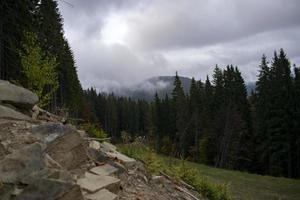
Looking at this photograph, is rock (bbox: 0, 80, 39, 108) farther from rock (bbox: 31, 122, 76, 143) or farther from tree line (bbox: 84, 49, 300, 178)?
tree line (bbox: 84, 49, 300, 178)

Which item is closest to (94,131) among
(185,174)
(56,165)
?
(185,174)

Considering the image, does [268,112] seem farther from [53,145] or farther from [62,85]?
[53,145]

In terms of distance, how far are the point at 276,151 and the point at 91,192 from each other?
4358 cm

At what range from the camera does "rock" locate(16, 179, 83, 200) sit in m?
6.87

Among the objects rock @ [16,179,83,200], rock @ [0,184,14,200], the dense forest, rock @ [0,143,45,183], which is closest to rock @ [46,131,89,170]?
rock @ [0,143,45,183]

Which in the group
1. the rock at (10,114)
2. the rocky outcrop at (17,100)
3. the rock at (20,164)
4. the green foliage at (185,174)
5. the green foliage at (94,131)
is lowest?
the green foliage at (185,174)

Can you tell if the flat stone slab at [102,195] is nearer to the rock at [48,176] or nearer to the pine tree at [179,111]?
the rock at [48,176]

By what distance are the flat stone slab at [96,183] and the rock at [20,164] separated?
105 centimetres

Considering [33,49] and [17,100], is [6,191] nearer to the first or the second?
[17,100]

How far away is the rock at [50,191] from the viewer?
6.87m

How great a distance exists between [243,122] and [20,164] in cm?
5088

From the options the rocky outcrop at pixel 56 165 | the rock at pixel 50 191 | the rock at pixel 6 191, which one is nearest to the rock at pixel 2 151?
the rocky outcrop at pixel 56 165

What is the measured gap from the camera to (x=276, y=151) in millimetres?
48250

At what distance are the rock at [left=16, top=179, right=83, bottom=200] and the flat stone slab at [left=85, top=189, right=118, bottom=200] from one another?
1.46 ft
